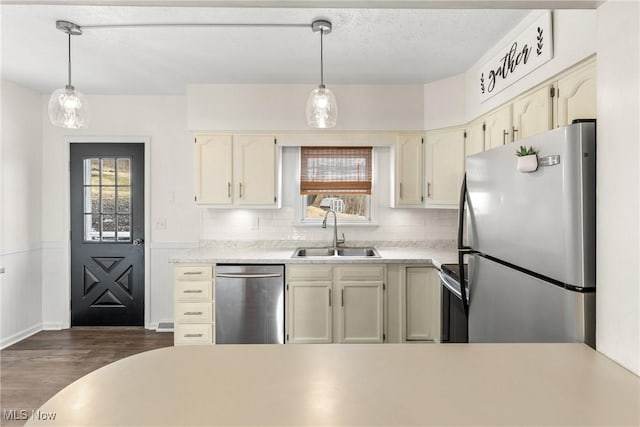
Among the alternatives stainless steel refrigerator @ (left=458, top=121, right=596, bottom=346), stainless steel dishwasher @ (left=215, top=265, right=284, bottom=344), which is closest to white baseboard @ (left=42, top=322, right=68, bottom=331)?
stainless steel dishwasher @ (left=215, top=265, right=284, bottom=344)

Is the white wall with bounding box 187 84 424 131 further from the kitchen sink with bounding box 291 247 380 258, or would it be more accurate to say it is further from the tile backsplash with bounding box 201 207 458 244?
the kitchen sink with bounding box 291 247 380 258

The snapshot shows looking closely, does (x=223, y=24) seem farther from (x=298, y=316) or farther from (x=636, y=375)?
(x=636, y=375)

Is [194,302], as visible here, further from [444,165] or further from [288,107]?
[444,165]

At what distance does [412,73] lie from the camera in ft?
10.5

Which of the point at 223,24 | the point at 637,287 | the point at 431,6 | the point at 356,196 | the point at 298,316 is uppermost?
the point at 223,24

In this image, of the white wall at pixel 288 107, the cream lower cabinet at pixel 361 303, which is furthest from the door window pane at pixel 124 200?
the cream lower cabinet at pixel 361 303

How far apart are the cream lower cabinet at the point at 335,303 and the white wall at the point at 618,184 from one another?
7.10 ft

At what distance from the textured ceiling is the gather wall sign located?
130 mm

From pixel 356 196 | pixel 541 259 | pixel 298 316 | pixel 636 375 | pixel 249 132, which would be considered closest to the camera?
pixel 636 375

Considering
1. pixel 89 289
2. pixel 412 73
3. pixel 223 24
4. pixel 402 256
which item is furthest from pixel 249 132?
pixel 89 289

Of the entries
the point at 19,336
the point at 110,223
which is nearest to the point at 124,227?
the point at 110,223

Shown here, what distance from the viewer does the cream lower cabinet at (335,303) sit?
10.2 ft

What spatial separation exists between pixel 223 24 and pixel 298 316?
225cm

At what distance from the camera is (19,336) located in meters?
3.66
